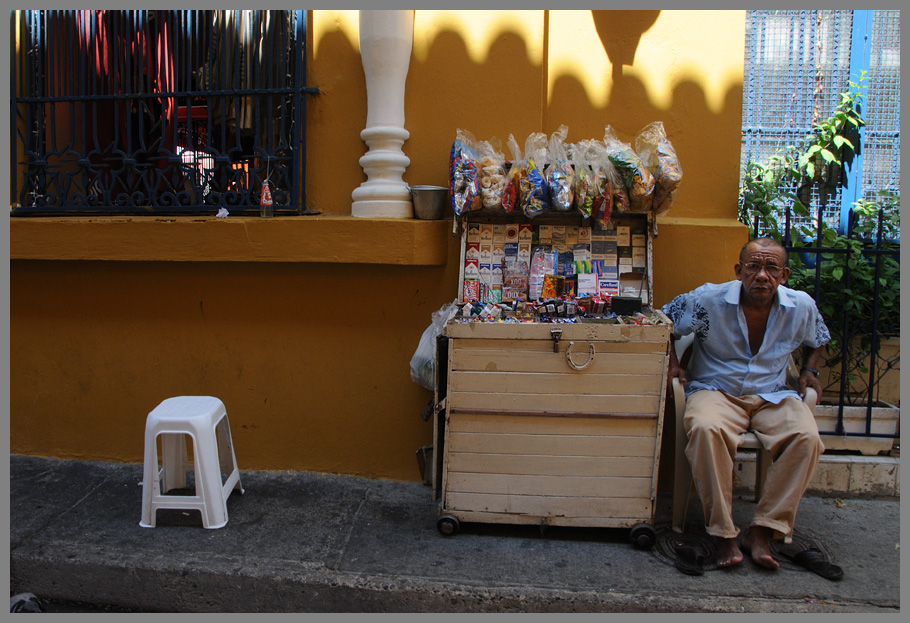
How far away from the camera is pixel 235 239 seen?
3.49 metres

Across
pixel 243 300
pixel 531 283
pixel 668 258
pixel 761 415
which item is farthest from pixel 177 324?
pixel 761 415

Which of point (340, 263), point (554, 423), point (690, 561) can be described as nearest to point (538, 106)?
point (340, 263)

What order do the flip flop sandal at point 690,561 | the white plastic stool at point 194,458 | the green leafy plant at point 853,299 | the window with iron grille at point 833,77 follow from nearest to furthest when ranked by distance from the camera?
the flip flop sandal at point 690,561, the white plastic stool at point 194,458, the green leafy plant at point 853,299, the window with iron grille at point 833,77

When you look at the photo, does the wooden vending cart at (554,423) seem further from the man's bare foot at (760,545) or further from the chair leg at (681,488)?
the man's bare foot at (760,545)

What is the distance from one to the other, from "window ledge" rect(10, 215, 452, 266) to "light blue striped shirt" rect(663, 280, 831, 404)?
4.41 ft

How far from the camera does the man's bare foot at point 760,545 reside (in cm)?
277

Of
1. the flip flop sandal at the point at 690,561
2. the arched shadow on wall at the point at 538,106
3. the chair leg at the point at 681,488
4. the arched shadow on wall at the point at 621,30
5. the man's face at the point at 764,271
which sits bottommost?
the flip flop sandal at the point at 690,561

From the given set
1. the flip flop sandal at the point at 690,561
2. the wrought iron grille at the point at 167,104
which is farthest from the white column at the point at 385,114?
the flip flop sandal at the point at 690,561

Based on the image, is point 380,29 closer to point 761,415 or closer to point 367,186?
point 367,186

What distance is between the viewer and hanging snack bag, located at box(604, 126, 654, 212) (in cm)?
308

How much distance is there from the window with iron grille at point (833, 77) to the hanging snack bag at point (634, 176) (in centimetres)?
162

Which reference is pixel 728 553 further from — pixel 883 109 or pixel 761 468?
pixel 883 109

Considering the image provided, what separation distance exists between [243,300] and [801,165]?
141 inches

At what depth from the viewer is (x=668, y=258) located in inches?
138
